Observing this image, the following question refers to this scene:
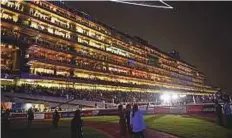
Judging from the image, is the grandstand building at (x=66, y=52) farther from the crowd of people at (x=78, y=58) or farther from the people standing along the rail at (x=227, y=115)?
the people standing along the rail at (x=227, y=115)

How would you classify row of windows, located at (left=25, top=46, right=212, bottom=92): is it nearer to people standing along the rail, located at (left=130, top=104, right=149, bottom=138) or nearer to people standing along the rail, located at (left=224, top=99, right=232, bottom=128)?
people standing along the rail, located at (left=224, top=99, right=232, bottom=128)

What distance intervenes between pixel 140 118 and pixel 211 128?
963cm

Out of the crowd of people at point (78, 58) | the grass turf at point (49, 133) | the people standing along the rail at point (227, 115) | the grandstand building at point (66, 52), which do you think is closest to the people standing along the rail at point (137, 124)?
the grass turf at point (49, 133)

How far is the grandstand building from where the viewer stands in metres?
47.4

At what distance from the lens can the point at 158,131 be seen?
17.2 metres

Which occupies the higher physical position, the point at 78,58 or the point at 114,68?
the point at 78,58

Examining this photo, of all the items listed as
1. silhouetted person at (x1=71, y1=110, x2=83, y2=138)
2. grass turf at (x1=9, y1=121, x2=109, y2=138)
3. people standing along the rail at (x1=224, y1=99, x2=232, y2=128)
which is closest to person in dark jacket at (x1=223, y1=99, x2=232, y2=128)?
people standing along the rail at (x1=224, y1=99, x2=232, y2=128)

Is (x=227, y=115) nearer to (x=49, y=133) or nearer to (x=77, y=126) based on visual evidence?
(x=77, y=126)

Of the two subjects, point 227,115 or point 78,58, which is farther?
point 78,58

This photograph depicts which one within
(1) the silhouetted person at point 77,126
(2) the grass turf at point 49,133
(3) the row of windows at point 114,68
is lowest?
(2) the grass turf at point 49,133

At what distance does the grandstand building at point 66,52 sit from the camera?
47406 millimetres

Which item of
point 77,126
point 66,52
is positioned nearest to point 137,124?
point 77,126

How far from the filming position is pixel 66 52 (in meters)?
59.2

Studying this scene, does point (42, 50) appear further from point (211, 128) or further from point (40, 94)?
point (211, 128)
